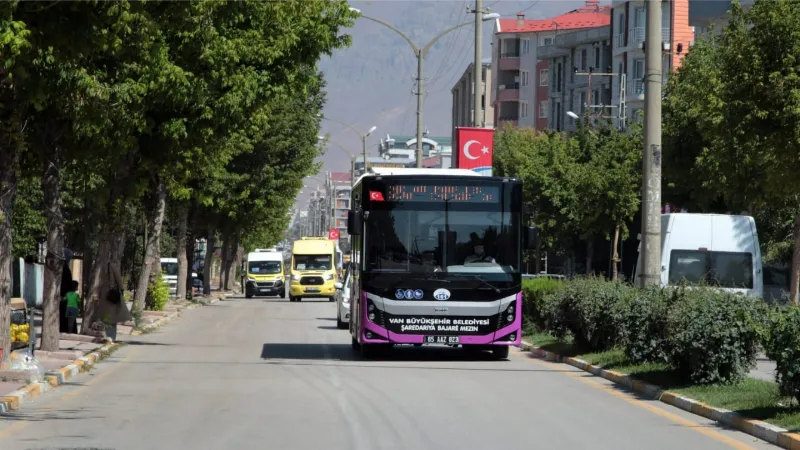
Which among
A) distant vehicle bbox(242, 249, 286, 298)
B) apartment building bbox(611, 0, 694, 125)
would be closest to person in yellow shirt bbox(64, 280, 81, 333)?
distant vehicle bbox(242, 249, 286, 298)

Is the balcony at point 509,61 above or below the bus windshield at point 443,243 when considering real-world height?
above

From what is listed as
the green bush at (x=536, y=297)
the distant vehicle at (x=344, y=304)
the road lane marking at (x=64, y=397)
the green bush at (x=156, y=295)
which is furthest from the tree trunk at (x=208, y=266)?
the road lane marking at (x=64, y=397)

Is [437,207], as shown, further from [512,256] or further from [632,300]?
[632,300]

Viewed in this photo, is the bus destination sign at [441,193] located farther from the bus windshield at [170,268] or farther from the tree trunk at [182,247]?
the bus windshield at [170,268]

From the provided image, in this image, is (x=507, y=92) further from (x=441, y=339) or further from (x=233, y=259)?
(x=441, y=339)

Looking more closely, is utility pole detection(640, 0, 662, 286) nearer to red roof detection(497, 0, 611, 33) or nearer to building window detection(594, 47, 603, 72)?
building window detection(594, 47, 603, 72)

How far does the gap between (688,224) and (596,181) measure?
70.1 ft

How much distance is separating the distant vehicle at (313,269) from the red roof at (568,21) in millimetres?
52003

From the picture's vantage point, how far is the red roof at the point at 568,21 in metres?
111

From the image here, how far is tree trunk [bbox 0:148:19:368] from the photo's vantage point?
1788 centimetres

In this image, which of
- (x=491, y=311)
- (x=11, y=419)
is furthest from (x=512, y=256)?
(x=11, y=419)

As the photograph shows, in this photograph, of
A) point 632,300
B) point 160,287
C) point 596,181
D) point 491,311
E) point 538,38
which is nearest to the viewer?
point 632,300

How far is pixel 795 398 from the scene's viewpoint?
45.5ft

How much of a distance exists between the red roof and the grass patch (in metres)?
91.3
